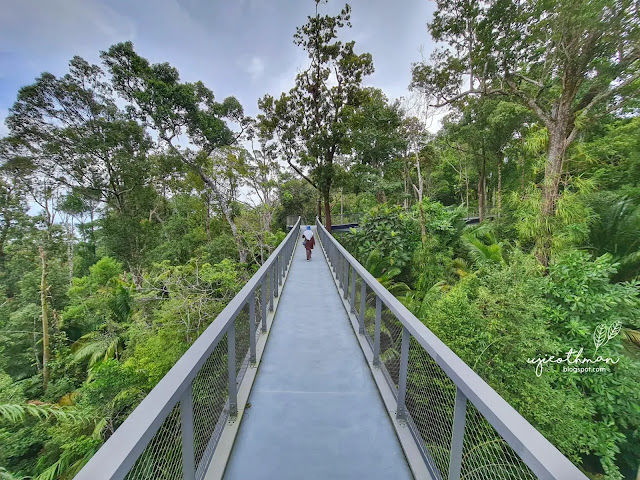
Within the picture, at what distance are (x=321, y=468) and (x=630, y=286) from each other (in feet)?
19.3

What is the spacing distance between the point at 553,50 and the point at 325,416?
9.54 meters

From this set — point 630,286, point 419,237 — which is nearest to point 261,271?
point 630,286

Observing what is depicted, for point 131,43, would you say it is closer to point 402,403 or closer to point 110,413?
point 110,413

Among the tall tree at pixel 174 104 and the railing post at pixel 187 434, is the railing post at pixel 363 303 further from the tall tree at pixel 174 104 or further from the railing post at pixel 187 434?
the tall tree at pixel 174 104

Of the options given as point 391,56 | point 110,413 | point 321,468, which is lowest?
point 110,413

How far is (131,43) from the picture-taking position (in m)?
12.9

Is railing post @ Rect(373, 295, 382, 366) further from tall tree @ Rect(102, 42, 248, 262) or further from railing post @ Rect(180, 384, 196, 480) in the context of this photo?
tall tree @ Rect(102, 42, 248, 262)

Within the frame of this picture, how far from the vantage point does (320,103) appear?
1628 cm

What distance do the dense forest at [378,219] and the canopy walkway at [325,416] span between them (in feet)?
8.38

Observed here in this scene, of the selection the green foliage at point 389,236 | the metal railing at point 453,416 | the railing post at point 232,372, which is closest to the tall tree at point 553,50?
the green foliage at point 389,236

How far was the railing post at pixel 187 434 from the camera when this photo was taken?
1468mm

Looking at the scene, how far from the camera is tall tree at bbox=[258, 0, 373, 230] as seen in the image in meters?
15.0

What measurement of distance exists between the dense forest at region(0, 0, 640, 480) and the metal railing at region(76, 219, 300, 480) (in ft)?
12.4

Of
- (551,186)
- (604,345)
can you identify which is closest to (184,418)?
(604,345)
